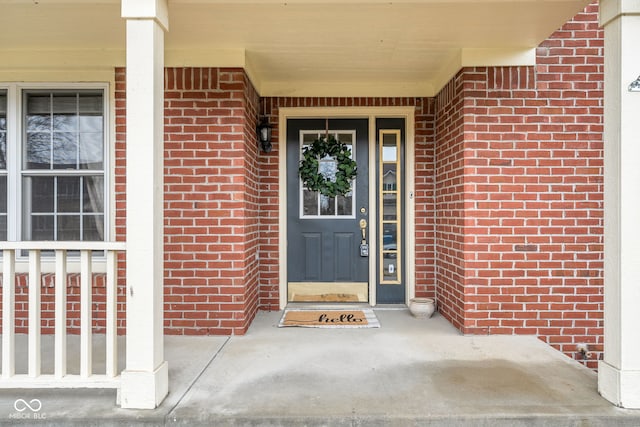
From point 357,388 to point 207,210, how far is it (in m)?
2.00

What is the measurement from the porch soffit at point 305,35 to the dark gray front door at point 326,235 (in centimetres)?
61

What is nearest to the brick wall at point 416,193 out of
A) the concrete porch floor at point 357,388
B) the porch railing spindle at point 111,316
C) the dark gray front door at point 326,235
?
the dark gray front door at point 326,235

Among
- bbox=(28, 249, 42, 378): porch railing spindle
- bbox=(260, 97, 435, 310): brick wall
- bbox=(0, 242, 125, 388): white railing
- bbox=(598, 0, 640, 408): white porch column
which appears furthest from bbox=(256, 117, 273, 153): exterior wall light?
bbox=(598, 0, 640, 408): white porch column

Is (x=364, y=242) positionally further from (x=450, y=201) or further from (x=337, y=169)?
(x=450, y=201)

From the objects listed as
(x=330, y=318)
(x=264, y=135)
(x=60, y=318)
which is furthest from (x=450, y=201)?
(x=60, y=318)

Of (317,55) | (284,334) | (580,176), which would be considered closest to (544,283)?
(580,176)

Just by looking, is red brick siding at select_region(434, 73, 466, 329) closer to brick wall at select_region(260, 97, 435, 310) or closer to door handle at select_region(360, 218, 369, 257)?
brick wall at select_region(260, 97, 435, 310)

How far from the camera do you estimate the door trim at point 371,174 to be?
4.64m

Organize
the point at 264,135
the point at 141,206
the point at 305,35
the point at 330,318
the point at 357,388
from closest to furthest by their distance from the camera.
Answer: the point at 141,206 → the point at 357,388 → the point at 305,35 → the point at 330,318 → the point at 264,135

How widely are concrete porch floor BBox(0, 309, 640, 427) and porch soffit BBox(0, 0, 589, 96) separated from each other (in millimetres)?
2403

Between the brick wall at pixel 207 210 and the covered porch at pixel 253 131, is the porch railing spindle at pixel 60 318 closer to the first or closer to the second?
the covered porch at pixel 253 131

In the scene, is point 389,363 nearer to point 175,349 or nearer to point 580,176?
point 175,349

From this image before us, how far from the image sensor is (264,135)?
14.6 ft

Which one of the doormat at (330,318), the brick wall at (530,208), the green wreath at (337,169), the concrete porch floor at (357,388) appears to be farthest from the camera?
the green wreath at (337,169)
